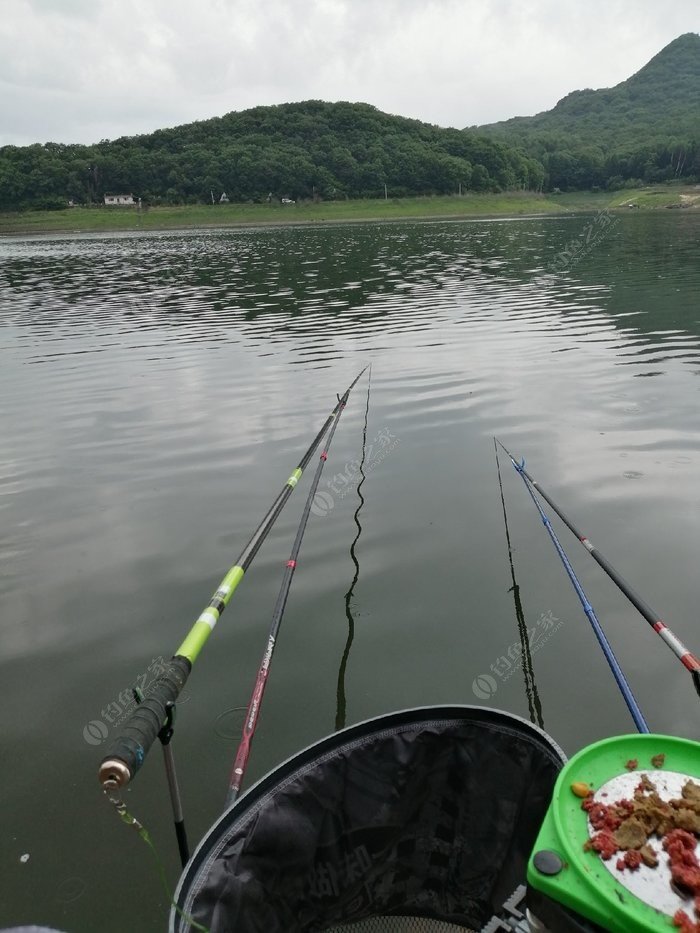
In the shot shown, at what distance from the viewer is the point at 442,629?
5496 millimetres

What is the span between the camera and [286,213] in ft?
375

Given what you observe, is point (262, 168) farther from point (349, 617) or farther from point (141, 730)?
point (141, 730)

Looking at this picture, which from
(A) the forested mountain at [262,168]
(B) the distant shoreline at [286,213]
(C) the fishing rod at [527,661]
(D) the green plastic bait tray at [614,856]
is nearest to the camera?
(D) the green plastic bait tray at [614,856]

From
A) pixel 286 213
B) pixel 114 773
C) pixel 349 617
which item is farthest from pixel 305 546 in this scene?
pixel 286 213

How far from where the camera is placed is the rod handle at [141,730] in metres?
1.87

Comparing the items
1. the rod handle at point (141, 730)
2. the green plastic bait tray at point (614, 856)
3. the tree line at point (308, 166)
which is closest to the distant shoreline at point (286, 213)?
the tree line at point (308, 166)

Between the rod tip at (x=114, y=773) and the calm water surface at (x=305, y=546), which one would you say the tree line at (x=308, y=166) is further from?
the rod tip at (x=114, y=773)

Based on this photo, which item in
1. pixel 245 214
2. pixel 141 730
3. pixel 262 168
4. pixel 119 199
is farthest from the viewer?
pixel 119 199

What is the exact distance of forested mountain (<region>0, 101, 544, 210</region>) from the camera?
140 m

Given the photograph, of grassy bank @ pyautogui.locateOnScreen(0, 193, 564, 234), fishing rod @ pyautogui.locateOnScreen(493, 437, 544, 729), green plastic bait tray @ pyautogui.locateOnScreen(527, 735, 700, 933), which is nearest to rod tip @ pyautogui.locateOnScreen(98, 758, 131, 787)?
green plastic bait tray @ pyautogui.locateOnScreen(527, 735, 700, 933)

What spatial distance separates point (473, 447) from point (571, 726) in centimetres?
566

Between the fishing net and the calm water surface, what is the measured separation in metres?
1.18

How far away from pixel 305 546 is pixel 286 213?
11838cm

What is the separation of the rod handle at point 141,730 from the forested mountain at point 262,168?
151 m
